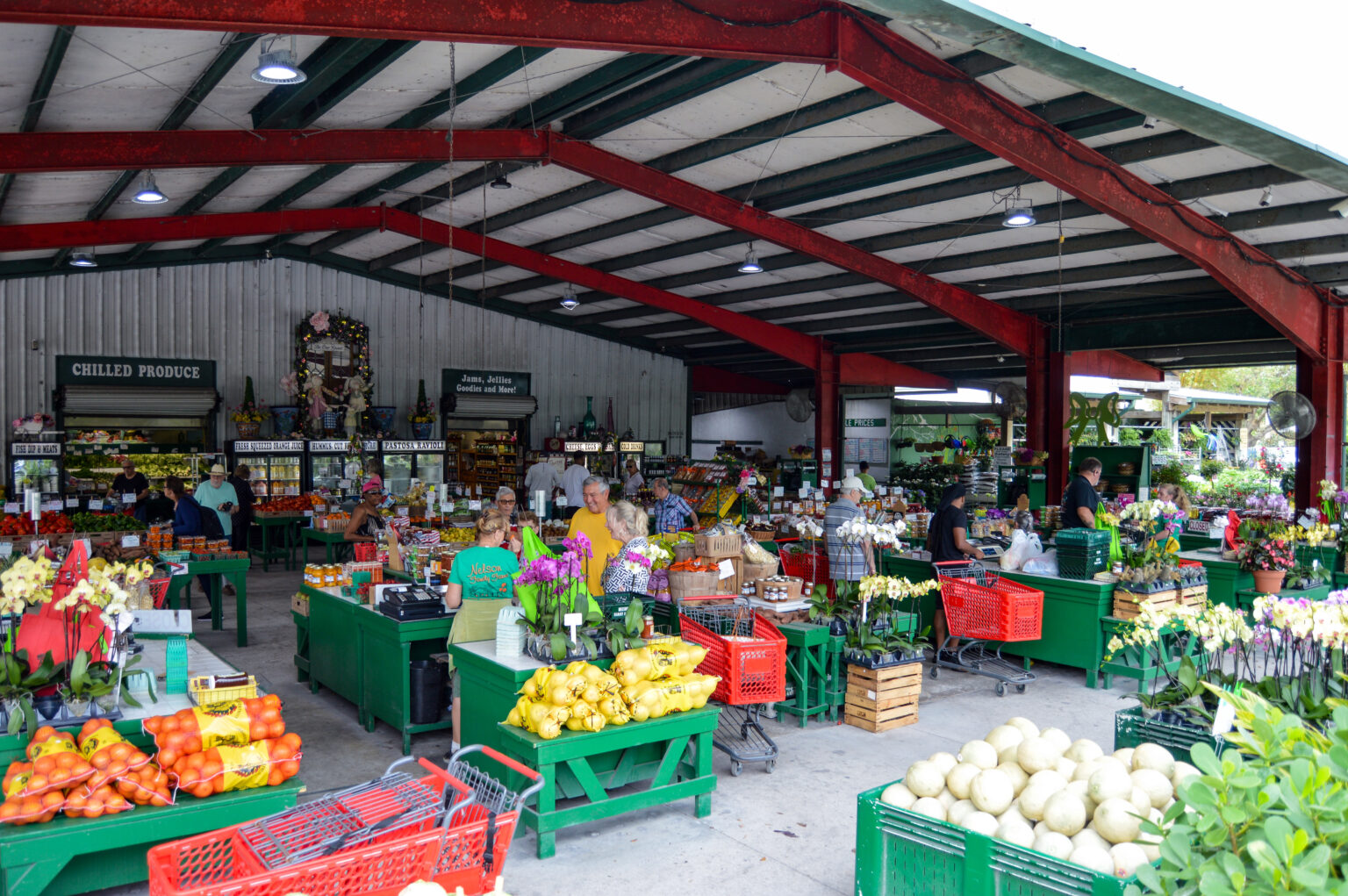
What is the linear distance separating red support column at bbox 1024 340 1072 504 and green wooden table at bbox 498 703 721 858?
10.4m

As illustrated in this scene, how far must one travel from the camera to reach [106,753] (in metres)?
3.46

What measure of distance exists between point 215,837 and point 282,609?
787 centimetres

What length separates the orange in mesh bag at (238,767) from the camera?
138 inches

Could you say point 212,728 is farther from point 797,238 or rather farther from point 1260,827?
point 797,238

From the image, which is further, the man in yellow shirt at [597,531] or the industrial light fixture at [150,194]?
the industrial light fixture at [150,194]

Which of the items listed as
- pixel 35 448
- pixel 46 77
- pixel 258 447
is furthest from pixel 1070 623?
pixel 35 448

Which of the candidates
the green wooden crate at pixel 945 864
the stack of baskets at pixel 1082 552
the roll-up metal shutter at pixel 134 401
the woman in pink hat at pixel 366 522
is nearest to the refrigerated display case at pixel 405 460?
the roll-up metal shutter at pixel 134 401

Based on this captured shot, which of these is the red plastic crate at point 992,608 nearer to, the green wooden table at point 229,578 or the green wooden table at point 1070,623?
the green wooden table at point 1070,623

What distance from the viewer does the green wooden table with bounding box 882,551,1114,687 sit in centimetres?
726

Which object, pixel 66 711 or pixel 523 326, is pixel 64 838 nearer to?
pixel 66 711

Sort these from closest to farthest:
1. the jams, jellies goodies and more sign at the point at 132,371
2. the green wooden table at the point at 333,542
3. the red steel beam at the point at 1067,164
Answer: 1. the red steel beam at the point at 1067,164
2. the green wooden table at the point at 333,542
3. the jams, jellies goodies and more sign at the point at 132,371

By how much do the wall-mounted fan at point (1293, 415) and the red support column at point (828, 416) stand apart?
7.23 metres

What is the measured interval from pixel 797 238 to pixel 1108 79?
612 centimetres

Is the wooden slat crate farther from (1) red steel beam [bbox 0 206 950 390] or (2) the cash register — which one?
(1) red steel beam [bbox 0 206 950 390]
